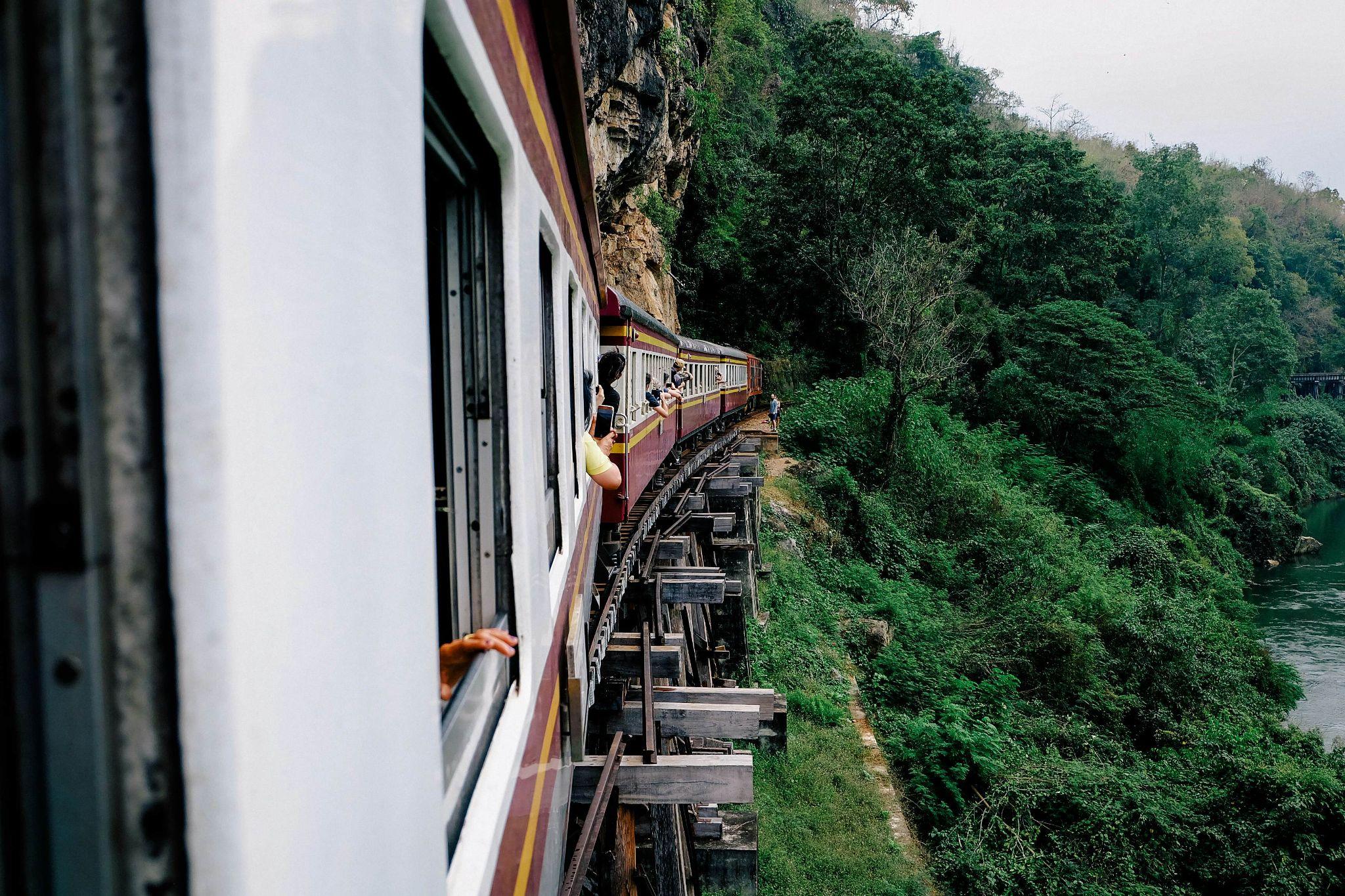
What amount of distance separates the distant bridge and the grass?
51.2 meters

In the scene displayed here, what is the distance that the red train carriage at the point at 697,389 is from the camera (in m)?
11.5

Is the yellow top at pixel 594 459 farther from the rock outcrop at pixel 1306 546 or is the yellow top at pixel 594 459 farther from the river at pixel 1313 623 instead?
the rock outcrop at pixel 1306 546

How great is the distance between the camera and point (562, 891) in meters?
2.72

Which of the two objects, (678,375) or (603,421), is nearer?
(603,421)

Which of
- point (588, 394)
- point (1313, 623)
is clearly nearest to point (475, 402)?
point (588, 394)

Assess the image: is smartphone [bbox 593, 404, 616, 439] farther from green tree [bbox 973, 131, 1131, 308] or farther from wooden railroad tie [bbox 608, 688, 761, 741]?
green tree [bbox 973, 131, 1131, 308]

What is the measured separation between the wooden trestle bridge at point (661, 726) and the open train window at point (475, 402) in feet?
2.97

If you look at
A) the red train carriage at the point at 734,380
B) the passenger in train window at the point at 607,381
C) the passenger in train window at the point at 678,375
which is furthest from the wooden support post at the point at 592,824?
the red train carriage at the point at 734,380

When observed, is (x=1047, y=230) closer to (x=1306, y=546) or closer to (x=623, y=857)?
(x=1306, y=546)

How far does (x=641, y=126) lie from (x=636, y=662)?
15.2 meters

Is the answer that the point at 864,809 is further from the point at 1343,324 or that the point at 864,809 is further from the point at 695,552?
the point at 1343,324

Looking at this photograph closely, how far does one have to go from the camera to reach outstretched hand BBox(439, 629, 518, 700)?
146 centimetres

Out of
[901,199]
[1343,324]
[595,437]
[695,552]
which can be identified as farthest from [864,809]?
[1343,324]

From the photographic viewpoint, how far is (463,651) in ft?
5.02
